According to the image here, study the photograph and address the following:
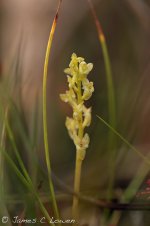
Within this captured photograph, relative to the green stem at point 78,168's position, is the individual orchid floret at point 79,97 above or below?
above

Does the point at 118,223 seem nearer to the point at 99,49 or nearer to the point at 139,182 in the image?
the point at 139,182

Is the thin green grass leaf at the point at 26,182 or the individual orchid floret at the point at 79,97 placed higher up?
the individual orchid floret at the point at 79,97

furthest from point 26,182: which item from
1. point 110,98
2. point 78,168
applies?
point 110,98

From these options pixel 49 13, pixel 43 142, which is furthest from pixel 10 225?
pixel 49 13

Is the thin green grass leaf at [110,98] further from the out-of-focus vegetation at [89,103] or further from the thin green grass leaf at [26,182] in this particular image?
the thin green grass leaf at [26,182]

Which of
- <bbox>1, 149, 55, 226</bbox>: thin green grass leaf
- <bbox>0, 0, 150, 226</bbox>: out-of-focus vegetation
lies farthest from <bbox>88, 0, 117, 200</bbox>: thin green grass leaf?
<bbox>1, 149, 55, 226</bbox>: thin green grass leaf

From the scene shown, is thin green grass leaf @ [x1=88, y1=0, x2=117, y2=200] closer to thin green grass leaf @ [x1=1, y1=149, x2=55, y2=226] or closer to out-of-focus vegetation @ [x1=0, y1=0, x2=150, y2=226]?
out-of-focus vegetation @ [x1=0, y1=0, x2=150, y2=226]

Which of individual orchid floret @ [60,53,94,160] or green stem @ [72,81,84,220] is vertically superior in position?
individual orchid floret @ [60,53,94,160]

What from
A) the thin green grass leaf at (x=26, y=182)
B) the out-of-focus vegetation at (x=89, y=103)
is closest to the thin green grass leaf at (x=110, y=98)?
the out-of-focus vegetation at (x=89, y=103)
